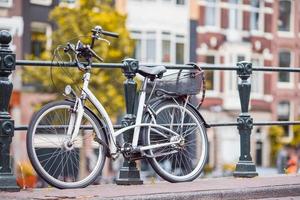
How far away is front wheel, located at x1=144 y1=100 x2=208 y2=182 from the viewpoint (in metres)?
5.98

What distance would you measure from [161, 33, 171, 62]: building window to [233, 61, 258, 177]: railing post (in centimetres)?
2763

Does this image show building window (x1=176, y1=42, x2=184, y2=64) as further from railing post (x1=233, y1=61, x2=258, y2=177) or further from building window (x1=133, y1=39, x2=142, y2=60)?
railing post (x1=233, y1=61, x2=258, y2=177)

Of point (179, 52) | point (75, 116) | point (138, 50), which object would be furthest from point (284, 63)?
point (75, 116)

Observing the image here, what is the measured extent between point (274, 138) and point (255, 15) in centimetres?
608

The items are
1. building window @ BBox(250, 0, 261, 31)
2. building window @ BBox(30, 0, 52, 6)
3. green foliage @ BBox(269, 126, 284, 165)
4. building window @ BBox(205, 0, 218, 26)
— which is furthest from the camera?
building window @ BBox(250, 0, 261, 31)

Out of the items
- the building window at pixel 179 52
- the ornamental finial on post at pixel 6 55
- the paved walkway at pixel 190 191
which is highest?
the building window at pixel 179 52

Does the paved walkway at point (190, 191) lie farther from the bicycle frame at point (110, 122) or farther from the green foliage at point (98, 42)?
the green foliage at point (98, 42)

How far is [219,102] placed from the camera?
3628 centimetres

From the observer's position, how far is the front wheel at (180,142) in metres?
5.98

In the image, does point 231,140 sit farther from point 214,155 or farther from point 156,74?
point 156,74

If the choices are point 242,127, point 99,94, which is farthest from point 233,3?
point 242,127

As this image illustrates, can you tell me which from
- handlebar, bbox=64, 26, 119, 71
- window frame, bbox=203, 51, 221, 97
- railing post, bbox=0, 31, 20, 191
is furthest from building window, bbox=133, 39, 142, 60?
railing post, bbox=0, 31, 20, 191

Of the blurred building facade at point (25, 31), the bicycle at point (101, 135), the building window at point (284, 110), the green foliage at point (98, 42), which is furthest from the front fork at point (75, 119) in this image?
the building window at point (284, 110)

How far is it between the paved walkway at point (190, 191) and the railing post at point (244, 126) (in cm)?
27
